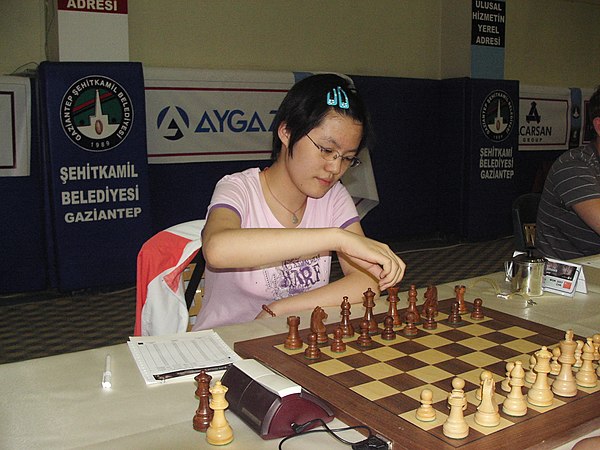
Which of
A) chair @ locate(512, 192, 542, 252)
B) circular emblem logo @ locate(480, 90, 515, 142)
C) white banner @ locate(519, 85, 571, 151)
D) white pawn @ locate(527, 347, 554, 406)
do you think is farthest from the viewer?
white banner @ locate(519, 85, 571, 151)

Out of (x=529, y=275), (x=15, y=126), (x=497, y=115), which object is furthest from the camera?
(x=497, y=115)

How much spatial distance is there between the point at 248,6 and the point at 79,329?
3.15 meters

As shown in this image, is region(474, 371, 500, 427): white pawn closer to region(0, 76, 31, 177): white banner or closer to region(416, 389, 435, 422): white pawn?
region(416, 389, 435, 422): white pawn

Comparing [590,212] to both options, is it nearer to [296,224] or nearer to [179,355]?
[296,224]

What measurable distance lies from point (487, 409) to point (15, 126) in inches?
156

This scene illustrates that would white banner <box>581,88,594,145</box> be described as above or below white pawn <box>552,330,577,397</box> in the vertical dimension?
above

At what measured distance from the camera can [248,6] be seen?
18.1 ft

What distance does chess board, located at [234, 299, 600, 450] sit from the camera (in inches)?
40.7

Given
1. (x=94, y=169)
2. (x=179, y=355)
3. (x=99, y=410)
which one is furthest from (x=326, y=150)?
(x=94, y=169)

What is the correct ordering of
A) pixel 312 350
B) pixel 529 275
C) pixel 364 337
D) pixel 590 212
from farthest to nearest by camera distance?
pixel 590 212, pixel 529 275, pixel 364 337, pixel 312 350

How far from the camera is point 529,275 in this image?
1.92 m

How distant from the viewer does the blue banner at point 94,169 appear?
13.8 feet

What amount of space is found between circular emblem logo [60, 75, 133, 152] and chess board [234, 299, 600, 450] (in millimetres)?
3111

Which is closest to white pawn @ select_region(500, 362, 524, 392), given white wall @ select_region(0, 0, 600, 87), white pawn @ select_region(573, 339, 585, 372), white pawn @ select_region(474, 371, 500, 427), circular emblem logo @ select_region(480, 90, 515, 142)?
white pawn @ select_region(474, 371, 500, 427)
